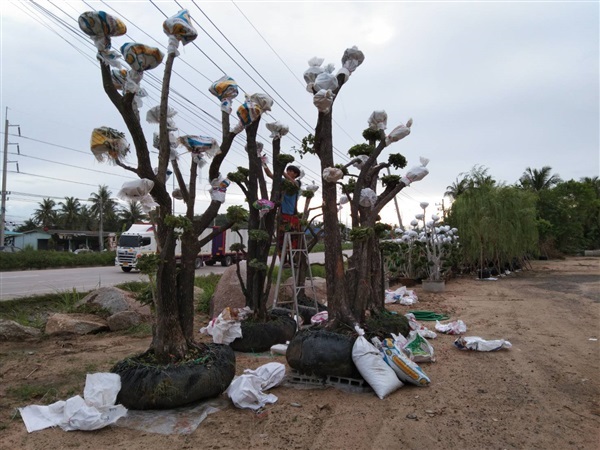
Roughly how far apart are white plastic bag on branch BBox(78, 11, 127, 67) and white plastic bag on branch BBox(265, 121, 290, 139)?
3041 mm

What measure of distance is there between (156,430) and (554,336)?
5696 mm

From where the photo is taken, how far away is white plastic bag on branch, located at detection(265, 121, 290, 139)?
6320 mm

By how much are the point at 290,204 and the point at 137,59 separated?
3.62 meters

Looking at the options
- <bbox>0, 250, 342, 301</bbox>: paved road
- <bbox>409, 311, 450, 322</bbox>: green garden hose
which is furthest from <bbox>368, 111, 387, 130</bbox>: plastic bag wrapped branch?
<bbox>0, 250, 342, 301</bbox>: paved road

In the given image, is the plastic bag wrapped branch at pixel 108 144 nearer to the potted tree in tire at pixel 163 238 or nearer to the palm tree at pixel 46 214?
the potted tree in tire at pixel 163 238

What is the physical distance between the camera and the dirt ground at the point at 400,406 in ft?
9.78

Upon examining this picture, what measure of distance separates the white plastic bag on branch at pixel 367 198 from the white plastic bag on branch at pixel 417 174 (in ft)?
1.37

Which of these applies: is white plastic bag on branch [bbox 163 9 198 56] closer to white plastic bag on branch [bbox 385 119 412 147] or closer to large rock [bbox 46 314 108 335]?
white plastic bag on branch [bbox 385 119 412 147]

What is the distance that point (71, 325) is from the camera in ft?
20.9

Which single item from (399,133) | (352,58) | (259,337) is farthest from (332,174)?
(259,337)

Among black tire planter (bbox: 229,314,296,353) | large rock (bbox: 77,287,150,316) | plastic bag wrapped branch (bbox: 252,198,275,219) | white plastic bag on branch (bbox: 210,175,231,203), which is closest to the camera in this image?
white plastic bag on branch (bbox: 210,175,231,203)

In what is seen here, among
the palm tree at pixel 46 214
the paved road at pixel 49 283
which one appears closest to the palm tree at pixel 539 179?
the paved road at pixel 49 283

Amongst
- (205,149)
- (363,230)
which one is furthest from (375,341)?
(205,149)

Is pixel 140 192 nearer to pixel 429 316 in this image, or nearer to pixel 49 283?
pixel 429 316
